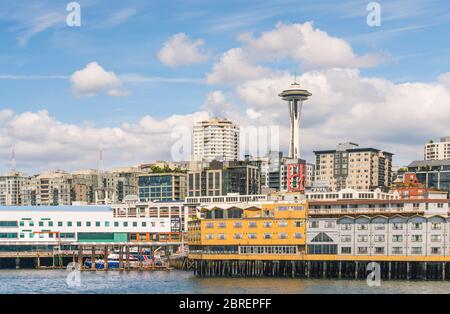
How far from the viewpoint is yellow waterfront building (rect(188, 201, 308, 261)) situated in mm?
102312

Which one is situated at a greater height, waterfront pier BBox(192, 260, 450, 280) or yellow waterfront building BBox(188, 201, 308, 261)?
yellow waterfront building BBox(188, 201, 308, 261)

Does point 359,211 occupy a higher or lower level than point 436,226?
higher

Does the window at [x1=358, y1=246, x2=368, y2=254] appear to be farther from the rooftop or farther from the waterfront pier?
the rooftop

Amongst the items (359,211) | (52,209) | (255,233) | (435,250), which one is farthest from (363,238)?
(52,209)

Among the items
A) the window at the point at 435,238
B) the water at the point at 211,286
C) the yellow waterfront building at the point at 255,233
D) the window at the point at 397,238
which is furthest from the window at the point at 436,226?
the yellow waterfront building at the point at 255,233

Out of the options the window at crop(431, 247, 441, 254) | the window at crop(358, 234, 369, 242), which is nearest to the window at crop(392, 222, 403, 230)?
the window at crop(358, 234, 369, 242)

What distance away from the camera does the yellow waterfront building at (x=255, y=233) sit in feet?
336

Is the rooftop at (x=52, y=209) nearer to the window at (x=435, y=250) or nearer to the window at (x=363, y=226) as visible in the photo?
the window at (x=363, y=226)

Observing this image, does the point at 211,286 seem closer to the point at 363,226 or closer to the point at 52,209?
the point at 363,226

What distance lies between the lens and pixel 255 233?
342 feet

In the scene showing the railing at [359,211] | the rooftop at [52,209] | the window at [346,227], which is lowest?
the rooftop at [52,209]

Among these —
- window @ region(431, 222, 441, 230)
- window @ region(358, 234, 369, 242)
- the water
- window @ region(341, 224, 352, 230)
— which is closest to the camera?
the water
